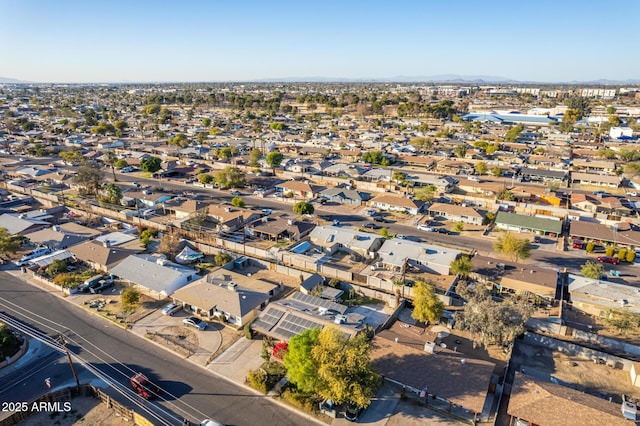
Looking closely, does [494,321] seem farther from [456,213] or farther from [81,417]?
[456,213]

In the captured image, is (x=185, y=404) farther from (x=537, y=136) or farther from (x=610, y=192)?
(x=537, y=136)

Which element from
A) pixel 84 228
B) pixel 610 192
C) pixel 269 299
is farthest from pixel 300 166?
pixel 610 192

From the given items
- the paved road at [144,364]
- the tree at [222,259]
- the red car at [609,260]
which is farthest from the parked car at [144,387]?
the red car at [609,260]

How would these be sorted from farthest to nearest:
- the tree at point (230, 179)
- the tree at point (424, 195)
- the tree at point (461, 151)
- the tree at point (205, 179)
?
the tree at point (461, 151) → the tree at point (205, 179) → the tree at point (230, 179) → the tree at point (424, 195)

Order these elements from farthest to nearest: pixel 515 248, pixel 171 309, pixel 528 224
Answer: pixel 528 224 → pixel 515 248 → pixel 171 309

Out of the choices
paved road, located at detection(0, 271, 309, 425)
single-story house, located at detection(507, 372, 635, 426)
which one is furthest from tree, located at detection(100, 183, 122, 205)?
single-story house, located at detection(507, 372, 635, 426)

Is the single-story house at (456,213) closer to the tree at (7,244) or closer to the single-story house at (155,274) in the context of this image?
the single-story house at (155,274)

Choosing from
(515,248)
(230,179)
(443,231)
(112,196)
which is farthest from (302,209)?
(112,196)
